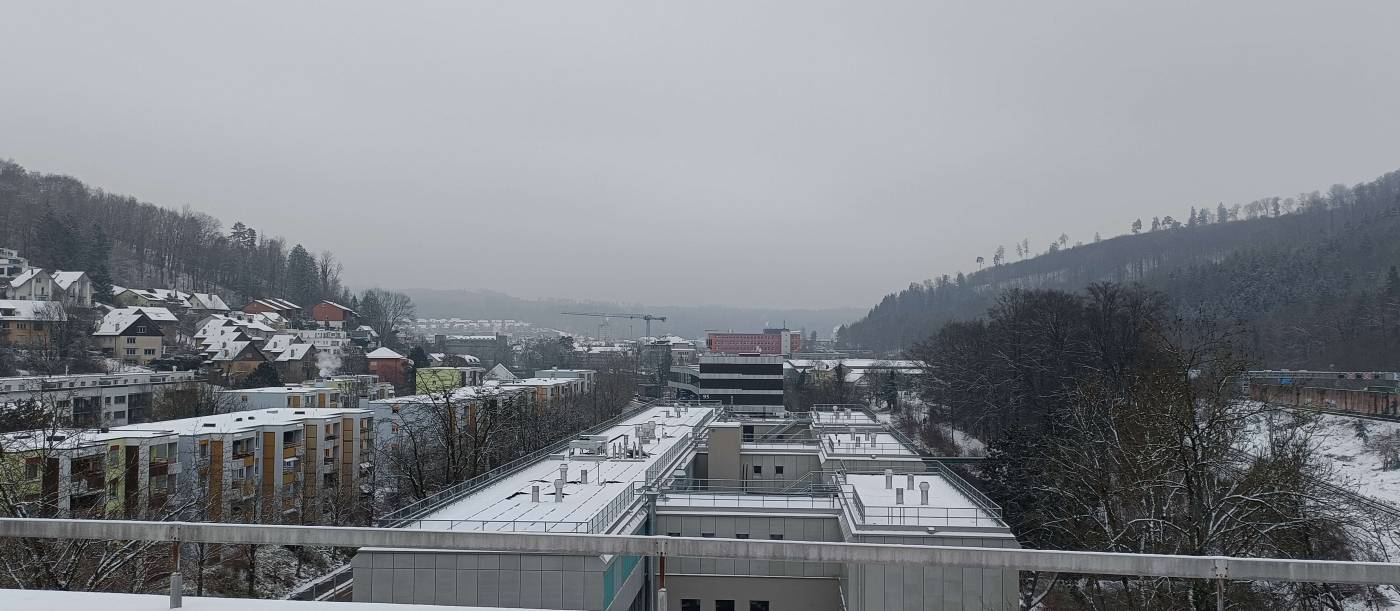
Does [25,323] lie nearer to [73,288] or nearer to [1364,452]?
[73,288]

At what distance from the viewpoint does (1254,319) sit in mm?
83562

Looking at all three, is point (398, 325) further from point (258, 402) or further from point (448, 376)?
point (258, 402)

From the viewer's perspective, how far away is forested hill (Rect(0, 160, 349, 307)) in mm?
92062

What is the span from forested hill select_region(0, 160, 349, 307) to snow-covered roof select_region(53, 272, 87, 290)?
5.75 meters

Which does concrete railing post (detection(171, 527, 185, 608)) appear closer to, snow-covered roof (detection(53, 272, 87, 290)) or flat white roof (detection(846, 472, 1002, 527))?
flat white roof (detection(846, 472, 1002, 527))

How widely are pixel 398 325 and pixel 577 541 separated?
152 metres

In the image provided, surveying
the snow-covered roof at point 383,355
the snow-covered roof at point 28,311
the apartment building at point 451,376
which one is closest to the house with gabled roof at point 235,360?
the snow-covered roof at point 383,355

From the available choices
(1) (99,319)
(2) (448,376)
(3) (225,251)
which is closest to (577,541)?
(2) (448,376)

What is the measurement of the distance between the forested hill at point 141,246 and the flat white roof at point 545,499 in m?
85.1

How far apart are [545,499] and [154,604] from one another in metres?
20.7

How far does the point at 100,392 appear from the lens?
5391cm

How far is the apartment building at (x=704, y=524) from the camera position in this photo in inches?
664

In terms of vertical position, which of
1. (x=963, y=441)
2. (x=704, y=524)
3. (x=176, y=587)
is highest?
(x=176, y=587)

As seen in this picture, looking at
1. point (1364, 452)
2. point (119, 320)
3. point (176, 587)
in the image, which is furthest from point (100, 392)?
point (1364, 452)
